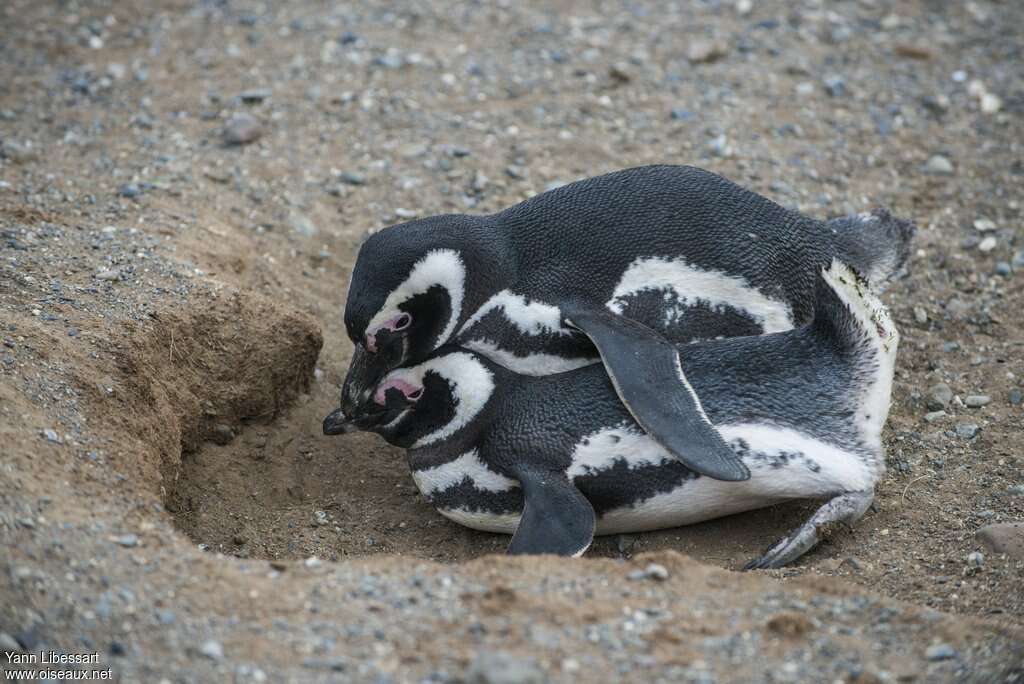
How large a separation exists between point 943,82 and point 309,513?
146 inches

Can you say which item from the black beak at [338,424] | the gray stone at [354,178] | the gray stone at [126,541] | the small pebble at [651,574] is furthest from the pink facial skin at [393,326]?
the gray stone at [354,178]

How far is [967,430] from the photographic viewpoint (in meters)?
3.55

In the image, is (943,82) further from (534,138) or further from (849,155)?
(534,138)

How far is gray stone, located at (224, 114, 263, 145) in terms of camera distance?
4.94m

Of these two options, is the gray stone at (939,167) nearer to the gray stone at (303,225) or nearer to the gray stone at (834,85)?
the gray stone at (834,85)

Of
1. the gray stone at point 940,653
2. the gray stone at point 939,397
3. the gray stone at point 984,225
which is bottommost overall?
the gray stone at point 939,397

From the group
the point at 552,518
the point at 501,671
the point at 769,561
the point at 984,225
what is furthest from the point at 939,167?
the point at 501,671

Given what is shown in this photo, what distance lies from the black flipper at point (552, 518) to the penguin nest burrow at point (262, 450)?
1.02 feet

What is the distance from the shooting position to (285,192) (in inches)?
184

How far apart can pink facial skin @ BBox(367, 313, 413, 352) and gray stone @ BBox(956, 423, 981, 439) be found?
1.70 metres

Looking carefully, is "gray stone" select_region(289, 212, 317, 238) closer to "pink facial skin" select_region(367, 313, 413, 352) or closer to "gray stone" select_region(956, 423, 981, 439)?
"pink facial skin" select_region(367, 313, 413, 352)

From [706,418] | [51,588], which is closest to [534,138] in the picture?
[706,418]

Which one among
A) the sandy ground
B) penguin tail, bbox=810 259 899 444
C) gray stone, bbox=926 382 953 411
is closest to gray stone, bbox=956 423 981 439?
the sandy ground

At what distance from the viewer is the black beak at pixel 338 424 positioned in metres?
3.58
